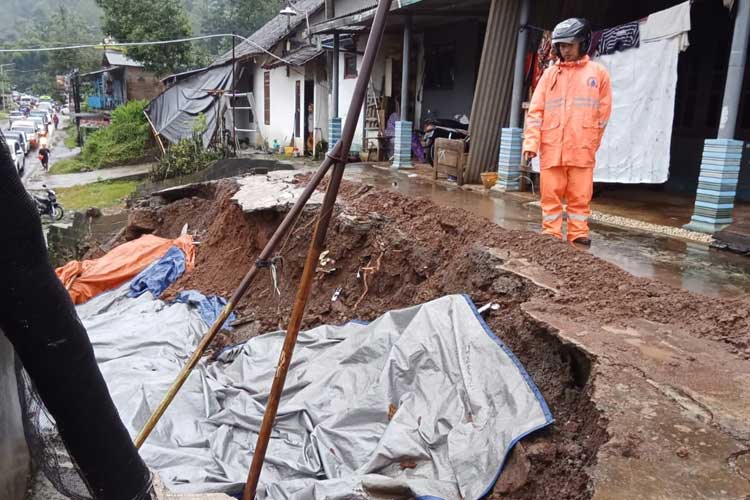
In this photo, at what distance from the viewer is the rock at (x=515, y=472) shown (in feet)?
8.94

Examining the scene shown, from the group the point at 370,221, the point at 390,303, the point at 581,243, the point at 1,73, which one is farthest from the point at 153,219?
the point at 1,73

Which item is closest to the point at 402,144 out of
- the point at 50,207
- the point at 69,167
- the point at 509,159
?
the point at 509,159

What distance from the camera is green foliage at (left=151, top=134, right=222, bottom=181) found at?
16.6 metres

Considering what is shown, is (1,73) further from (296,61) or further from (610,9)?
(610,9)

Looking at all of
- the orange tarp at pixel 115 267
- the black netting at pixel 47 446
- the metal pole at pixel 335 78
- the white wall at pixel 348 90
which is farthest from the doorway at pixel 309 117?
the black netting at pixel 47 446

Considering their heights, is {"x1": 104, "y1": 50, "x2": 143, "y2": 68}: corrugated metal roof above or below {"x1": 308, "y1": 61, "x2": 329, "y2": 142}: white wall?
above

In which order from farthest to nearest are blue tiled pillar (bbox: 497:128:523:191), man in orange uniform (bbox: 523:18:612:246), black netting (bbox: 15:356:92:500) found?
blue tiled pillar (bbox: 497:128:523:191), man in orange uniform (bbox: 523:18:612:246), black netting (bbox: 15:356:92:500)

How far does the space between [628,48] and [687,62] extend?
7.09ft

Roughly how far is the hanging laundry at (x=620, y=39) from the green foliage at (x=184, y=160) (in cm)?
1184

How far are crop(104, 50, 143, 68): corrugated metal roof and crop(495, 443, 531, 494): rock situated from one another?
1237 inches

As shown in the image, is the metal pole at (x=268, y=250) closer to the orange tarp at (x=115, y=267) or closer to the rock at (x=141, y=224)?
the orange tarp at (x=115, y=267)

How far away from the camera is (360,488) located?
304 centimetres

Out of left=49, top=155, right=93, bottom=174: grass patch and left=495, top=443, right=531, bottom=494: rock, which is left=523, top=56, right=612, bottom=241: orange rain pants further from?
left=49, top=155, right=93, bottom=174: grass patch

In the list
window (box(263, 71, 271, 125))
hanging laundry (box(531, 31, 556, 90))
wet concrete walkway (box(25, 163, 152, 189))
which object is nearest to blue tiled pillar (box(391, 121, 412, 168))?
hanging laundry (box(531, 31, 556, 90))
